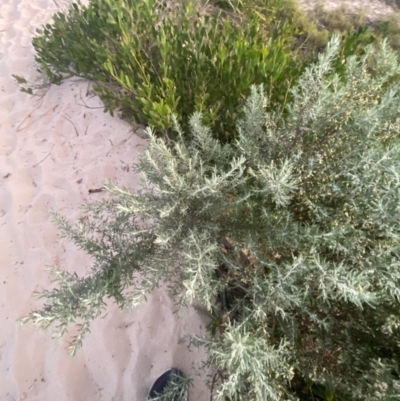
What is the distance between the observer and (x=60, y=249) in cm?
245

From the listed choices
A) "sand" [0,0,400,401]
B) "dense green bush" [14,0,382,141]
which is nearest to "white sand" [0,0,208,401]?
"sand" [0,0,400,401]

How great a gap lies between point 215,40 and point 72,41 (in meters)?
1.22

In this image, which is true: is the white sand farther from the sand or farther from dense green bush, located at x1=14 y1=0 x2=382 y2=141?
dense green bush, located at x1=14 y1=0 x2=382 y2=141

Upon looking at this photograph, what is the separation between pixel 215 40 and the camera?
242cm

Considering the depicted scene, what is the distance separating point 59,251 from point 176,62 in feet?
5.35

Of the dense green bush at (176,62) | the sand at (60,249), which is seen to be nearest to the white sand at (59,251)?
the sand at (60,249)

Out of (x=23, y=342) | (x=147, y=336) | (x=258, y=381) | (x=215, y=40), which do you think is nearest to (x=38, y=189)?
(x=23, y=342)

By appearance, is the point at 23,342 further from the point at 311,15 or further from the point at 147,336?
Result: the point at 311,15

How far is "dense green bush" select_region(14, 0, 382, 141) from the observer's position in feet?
7.11

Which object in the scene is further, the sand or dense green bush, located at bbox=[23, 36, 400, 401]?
the sand

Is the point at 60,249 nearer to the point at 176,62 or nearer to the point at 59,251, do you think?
the point at 59,251

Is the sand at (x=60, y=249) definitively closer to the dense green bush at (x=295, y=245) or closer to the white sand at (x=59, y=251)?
the white sand at (x=59, y=251)

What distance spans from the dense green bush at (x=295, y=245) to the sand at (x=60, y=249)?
1.74 feet

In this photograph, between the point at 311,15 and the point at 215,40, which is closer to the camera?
the point at 215,40
